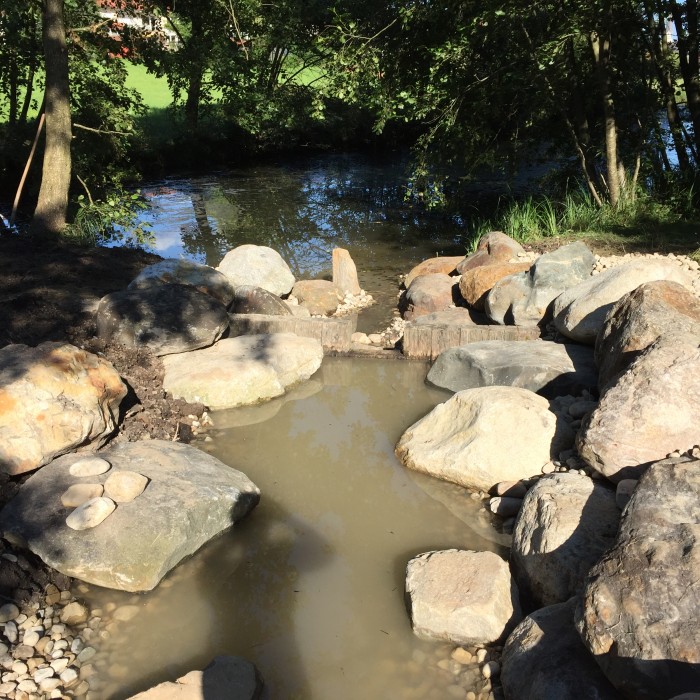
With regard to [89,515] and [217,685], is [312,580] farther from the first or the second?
[89,515]

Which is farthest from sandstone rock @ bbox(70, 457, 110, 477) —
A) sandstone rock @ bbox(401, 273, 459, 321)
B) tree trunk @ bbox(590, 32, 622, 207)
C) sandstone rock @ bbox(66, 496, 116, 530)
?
tree trunk @ bbox(590, 32, 622, 207)

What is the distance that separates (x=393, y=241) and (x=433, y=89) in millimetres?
2988

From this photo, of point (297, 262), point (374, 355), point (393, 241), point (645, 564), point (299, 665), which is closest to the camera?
point (645, 564)

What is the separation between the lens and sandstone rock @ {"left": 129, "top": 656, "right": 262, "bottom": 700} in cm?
321

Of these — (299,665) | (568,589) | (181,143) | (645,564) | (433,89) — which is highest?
(433,89)

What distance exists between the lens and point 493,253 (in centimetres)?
908

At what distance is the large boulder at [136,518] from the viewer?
3949 mm

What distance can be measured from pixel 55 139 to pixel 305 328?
5.60 m

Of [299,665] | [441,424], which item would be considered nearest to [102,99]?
[441,424]

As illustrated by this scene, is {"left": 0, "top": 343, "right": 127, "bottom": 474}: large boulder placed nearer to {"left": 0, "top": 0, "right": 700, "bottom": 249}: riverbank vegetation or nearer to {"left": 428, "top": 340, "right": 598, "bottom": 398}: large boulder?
{"left": 428, "top": 340, "right": 598, "bottom": 398}: large boulder

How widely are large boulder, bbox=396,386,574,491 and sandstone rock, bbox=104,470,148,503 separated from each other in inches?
79.0

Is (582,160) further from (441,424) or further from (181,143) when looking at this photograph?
(181,143)

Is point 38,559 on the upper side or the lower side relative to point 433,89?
lower

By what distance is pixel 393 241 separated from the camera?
12867mm
